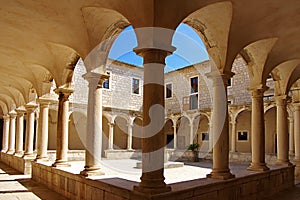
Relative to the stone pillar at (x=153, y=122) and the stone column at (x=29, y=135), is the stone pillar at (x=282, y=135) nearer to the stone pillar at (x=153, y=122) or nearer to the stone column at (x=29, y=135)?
the stone pillar at (x=153, y=122)

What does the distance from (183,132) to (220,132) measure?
17.1 m

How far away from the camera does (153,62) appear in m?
4.14

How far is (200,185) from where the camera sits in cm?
452

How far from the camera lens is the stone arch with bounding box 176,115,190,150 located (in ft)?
72.7

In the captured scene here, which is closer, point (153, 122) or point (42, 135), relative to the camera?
point (153, 122)

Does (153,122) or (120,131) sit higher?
(153,122)

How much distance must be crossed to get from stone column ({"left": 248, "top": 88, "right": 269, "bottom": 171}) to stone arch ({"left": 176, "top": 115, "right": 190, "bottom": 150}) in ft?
47.9

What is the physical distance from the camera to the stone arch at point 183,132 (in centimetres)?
2217

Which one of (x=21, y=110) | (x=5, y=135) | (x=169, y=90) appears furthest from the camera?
(x=169, y=90)

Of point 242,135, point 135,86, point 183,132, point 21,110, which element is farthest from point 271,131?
point 21,110

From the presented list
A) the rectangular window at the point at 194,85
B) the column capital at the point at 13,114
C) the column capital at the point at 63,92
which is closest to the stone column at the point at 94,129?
the column capital at the point at 63,92

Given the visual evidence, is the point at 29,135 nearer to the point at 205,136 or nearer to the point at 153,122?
the point at 153,122

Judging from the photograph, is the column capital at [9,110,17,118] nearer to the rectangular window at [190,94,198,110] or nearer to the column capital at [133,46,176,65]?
the rectangular window at [190,94,198,110]

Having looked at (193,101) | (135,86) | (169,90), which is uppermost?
(135,86)
